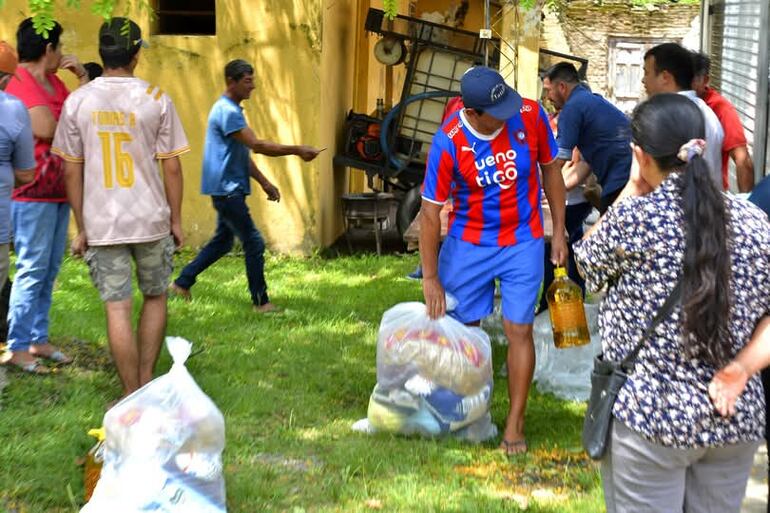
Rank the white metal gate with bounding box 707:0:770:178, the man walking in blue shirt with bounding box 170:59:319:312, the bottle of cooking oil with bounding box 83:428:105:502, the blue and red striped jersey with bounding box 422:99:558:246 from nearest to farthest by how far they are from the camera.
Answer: the bottle of cooking oil with bounding box 83:428:105:502, the blue and red striped jersey with bounding box 422:99:558:246, the man walking in blue shirt with bounding box 170:59:319:312, the white metal gate with bounding box 707:0:770:178

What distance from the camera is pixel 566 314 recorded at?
192 inches

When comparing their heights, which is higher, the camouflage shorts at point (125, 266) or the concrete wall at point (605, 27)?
the concrete wall at point (605, 27)

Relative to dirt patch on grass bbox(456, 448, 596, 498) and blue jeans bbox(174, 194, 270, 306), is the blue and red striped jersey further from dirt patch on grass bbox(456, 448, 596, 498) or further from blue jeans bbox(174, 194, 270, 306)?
blue jeans bbox(174, 194, 270, 306)

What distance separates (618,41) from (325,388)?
2384cm

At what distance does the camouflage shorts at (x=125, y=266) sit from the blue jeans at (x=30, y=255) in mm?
681

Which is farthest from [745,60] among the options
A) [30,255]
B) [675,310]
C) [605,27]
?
[605,27]

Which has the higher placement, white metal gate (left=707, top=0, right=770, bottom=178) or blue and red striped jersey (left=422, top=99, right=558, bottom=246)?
white metal gate (left=707, top=0, right=770, bottom=178)

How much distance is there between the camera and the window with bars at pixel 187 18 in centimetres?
1099

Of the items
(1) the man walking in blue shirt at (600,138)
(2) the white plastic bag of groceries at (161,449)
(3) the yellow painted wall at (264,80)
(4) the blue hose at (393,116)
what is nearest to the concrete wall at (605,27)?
(4) the blue hose at (393,116)

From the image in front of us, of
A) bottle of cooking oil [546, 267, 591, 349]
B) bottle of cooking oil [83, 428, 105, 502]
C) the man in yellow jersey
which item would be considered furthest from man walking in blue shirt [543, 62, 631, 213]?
bottle of cooking oil [83, 428, 105, 502]

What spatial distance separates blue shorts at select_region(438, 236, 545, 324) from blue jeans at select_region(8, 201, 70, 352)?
223cm

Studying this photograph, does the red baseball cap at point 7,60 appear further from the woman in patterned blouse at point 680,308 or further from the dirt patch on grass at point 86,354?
the woman in patterned blouse at point 680,308

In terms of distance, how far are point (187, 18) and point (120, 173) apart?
6504mm

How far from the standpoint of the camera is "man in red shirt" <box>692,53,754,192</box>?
20.0 ft
